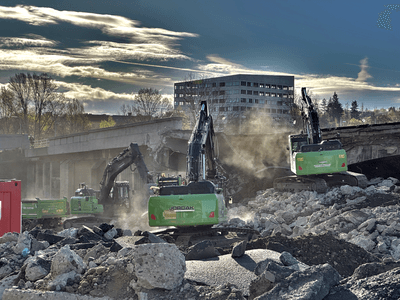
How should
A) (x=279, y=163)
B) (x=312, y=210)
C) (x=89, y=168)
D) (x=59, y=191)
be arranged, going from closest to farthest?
(x=312, y=210), (x=279, y=163), (x=89, y=168), (x=59, y=191)

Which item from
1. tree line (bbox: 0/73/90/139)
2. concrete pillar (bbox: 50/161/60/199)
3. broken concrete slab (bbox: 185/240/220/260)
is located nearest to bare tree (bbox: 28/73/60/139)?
tree line (bbox: 0/73/90/139)

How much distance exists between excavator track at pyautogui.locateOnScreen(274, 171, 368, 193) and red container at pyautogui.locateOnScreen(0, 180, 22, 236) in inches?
611

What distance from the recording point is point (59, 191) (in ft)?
192

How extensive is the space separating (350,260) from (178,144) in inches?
1004

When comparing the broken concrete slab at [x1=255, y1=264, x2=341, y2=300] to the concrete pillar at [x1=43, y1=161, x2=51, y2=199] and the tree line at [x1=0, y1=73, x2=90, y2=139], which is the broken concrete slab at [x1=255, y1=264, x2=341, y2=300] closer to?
the concrete pillar at [x1=43, y1=161, x2=51, y2=199]

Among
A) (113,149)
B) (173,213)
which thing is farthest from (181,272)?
(113,149)

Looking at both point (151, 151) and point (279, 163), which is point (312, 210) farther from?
point (151, 151)

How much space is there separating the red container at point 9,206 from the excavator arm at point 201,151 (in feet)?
18.3

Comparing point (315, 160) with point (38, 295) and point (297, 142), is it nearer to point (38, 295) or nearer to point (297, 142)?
point (297, 142)

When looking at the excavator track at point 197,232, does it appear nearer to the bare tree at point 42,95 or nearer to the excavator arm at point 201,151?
the excavator arm at point 201,151

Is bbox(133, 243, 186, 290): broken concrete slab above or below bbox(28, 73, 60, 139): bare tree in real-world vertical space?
below

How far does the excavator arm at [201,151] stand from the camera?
13.9 m

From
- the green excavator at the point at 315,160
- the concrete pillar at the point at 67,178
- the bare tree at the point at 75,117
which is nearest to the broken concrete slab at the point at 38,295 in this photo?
the green excavator at the point at 315,160

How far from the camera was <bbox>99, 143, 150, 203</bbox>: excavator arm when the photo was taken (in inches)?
941
